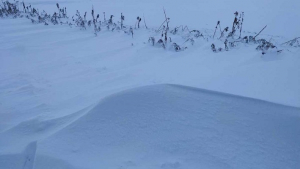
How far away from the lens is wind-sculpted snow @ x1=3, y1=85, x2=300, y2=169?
1.55 m

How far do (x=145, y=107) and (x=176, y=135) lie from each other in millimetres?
371

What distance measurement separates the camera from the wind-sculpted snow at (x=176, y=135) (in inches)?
61.0

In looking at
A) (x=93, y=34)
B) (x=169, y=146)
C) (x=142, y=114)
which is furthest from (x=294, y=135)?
(x=93, y=34)

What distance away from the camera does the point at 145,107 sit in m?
1.95

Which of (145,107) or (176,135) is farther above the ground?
(145,107)

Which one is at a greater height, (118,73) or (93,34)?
(93,34)

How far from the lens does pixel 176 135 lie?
1730 mm

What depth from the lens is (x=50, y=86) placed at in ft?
8.50

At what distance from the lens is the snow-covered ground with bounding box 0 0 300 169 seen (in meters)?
1.59

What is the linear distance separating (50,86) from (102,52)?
1.19 m

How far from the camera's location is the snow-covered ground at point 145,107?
1.59 m

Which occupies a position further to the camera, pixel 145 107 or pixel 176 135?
pixel 145 107

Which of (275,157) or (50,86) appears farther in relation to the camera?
(50,86)

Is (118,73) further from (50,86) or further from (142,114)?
(142,114)
